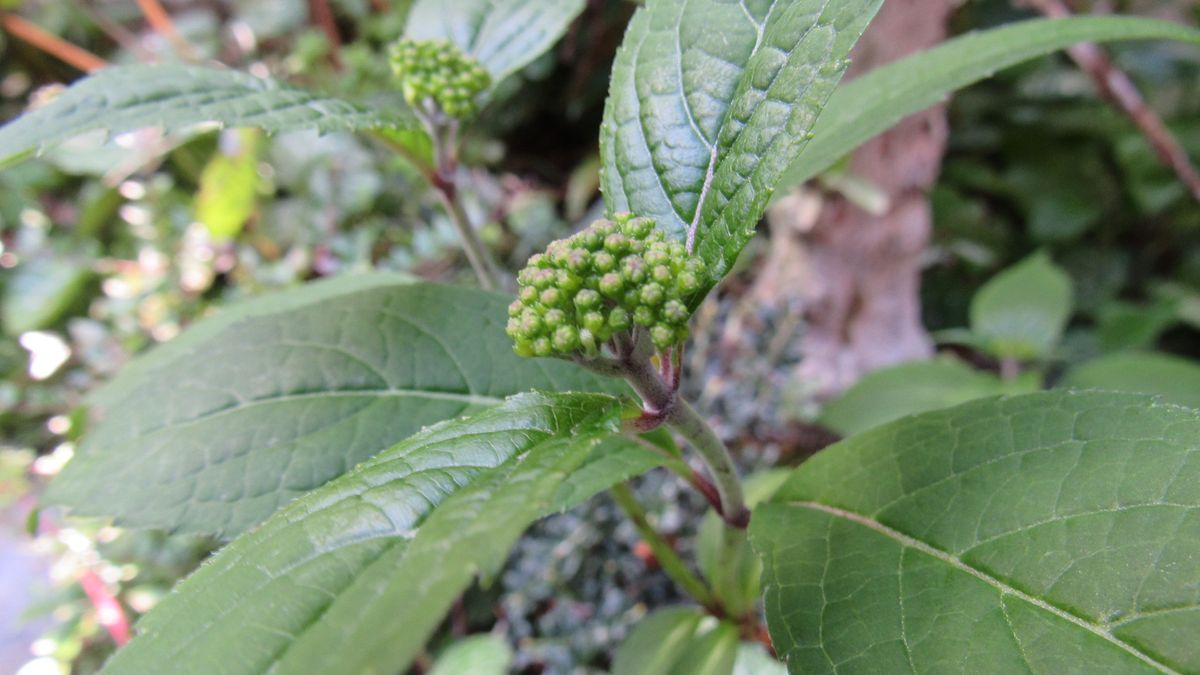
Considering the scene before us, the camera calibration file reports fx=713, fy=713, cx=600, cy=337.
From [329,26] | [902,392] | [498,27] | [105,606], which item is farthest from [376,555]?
[329,26]

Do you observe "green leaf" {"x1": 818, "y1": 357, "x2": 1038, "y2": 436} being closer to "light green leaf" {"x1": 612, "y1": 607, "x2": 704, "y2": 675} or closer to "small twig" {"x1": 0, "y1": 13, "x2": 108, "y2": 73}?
"light green leaf" {"x1": 612, "y1": 607, "x2": 704, "y2": 675}

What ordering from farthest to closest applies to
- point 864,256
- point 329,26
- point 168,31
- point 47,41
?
point 329,26 < point 168,31 < point 47,41 < point 864,256

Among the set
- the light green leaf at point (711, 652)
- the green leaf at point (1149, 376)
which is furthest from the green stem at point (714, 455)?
the green leaf at point (1149, 376)

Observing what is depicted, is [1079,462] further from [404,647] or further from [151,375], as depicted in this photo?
[151,375]

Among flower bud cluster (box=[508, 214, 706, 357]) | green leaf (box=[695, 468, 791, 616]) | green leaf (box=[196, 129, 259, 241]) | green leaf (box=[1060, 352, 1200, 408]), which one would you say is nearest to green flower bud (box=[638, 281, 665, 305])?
flower bud cluster (box=[508, 214, 706, 357])

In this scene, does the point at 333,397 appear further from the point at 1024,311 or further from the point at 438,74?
the point at 1024,311

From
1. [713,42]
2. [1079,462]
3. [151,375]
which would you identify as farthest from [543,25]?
[1079,462]
